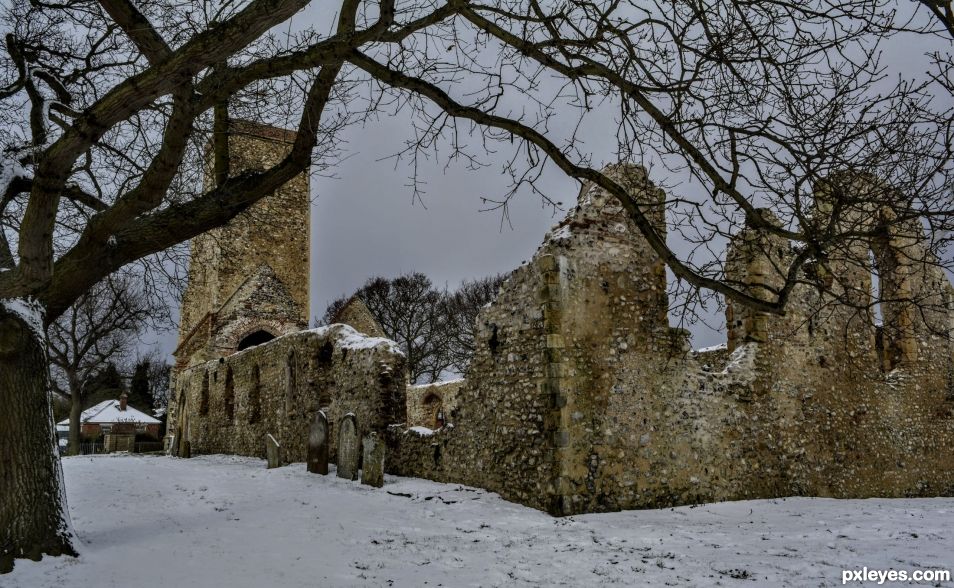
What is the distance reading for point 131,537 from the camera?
6.25 meters

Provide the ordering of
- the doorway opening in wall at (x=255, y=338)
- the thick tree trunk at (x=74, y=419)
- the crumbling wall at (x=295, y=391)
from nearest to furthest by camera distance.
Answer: the crumbling wall at (x=295, y=391), the doorway opening in wall at (x=255, y=338), the thick tree trunk at (x=74, y=419)

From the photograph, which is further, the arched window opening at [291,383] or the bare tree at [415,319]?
the bare tree at [415,319]

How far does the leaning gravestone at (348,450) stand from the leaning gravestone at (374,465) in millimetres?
808

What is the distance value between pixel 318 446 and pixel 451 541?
6.23m

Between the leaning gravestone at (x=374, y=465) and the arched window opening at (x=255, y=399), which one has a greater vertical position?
the arched window opening at (x=255, y=399)

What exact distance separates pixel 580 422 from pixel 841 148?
494 cm

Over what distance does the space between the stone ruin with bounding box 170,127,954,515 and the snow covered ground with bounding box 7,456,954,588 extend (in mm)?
634

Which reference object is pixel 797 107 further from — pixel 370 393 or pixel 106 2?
pixel 370 393

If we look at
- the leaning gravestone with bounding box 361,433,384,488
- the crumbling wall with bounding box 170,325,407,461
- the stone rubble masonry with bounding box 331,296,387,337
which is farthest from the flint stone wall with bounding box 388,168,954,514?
the stone rubble masonry with bounding box 331,296,387,337

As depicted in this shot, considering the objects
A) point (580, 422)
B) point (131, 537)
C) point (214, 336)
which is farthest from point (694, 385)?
point (214, 336)

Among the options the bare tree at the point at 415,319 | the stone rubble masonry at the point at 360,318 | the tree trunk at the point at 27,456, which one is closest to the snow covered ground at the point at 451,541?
the tree trunk at the point at 27,456

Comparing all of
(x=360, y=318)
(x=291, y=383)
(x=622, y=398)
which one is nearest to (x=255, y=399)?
(x=291, y=383)

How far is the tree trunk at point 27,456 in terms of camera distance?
5.14 meters

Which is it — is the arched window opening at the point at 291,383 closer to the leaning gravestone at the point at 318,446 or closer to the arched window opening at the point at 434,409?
the leaning gravestone at the point at 318,446
